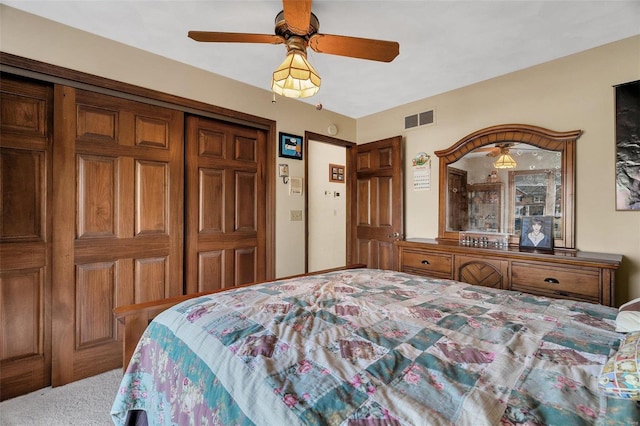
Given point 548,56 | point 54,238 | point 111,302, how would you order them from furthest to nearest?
point 548,56 < point 111,302 < point 54,238

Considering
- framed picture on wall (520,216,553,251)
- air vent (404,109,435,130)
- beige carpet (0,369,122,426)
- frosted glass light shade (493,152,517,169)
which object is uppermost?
air vent (404,109,435,130)

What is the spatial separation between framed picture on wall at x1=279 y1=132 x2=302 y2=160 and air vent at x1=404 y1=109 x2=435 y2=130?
1360mm

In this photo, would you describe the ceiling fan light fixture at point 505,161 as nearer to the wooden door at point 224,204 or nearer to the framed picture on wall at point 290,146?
the framed picture on wall at point 290,146

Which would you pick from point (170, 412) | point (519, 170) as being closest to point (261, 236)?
point (170, 412)

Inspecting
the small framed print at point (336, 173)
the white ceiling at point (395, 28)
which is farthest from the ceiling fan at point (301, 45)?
the small framed print at point (336, 173)

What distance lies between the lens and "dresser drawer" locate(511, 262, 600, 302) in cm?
199

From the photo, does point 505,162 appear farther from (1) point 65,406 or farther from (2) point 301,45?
(1) point 65,406

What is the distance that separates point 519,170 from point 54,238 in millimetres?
3929

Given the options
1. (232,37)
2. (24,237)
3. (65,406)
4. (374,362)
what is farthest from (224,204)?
(374,362)

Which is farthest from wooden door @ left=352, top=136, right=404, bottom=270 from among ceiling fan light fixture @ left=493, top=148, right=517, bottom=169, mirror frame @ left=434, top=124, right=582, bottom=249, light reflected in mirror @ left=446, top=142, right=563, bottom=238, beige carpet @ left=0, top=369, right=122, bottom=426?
beige carpet @ left=0, top=369, right=122, bottom=426

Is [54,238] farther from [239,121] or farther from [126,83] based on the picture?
[239,121]

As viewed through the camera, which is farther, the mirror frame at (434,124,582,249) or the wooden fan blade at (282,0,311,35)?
the mirror frame at (434,124,582,249)

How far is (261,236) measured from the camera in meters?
3.15

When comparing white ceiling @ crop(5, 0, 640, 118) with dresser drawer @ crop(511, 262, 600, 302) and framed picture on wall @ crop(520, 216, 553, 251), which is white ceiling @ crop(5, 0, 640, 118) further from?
dresser drawer @ crop(511, 262, 600, 302)
